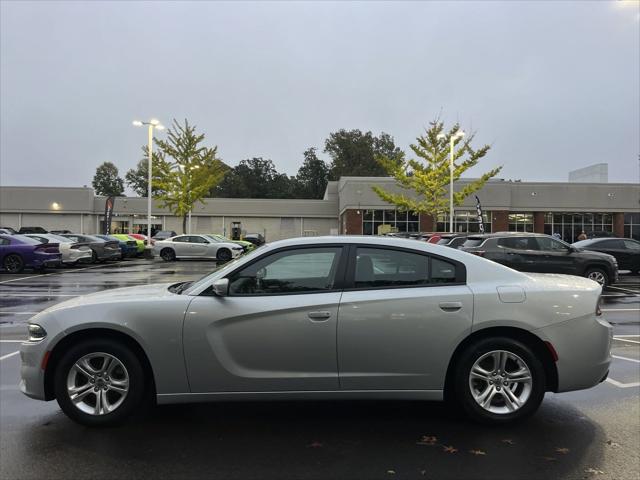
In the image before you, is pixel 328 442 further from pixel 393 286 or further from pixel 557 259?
pixel 557 259

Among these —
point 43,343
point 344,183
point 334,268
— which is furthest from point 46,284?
point 344,183

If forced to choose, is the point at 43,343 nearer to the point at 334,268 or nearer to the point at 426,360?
the point at 334,268

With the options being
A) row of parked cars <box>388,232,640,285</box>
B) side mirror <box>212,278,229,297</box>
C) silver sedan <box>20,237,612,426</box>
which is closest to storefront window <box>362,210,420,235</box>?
row of parked cars <box>388,232,640,285</box>

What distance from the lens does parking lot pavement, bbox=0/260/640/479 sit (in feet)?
11.2

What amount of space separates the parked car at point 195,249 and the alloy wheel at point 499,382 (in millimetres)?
23029

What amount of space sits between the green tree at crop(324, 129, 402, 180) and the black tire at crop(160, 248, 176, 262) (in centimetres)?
5547

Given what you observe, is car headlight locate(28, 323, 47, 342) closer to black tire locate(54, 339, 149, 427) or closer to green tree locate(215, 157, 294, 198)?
black tire locate(54, 339, 149, 427)

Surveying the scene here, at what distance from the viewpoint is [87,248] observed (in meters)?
20.8

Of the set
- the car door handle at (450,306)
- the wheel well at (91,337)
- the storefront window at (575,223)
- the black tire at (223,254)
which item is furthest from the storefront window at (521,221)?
the wheel well at (91,337)

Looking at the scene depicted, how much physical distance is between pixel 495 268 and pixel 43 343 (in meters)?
3.70

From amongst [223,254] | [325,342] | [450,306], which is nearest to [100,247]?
[223,254]

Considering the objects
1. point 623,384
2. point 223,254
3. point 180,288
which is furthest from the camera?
point 223,254

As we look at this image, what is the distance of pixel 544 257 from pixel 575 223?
107ft

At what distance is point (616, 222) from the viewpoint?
1682 inches
